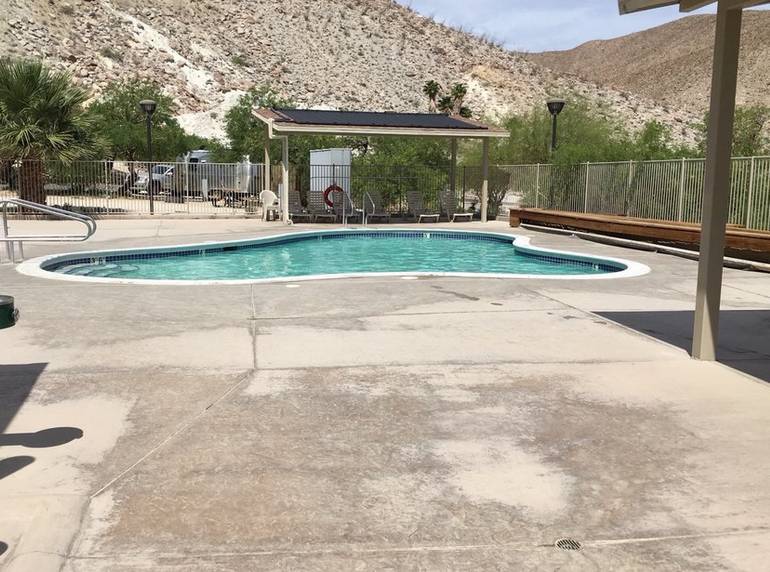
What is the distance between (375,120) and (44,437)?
18337 mm

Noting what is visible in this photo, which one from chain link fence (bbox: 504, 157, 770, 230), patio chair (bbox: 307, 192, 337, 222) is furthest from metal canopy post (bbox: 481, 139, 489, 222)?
patio chair (bbox: 307, 192, 337, 222)

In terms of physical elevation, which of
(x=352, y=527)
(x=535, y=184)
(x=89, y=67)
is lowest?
(x=352, y=527)

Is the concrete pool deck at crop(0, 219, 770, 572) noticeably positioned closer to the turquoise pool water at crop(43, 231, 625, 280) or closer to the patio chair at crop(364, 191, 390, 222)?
the turquoise pool water at crop(43, 231, 625, 280)

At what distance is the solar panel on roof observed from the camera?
20484 mm

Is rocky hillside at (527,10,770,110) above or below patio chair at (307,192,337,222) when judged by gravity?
above

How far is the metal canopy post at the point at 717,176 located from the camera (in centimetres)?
555

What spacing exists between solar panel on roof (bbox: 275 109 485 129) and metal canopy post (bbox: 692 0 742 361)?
15.2m

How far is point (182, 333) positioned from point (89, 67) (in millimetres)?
52082

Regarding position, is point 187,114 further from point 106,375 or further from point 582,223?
point 106,375

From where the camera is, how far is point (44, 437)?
4.15 metres

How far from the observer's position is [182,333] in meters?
6.84

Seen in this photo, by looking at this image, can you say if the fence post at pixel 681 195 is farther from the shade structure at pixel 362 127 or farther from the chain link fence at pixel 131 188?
the chain link fence at pixel 131 188

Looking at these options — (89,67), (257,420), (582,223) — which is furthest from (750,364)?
(89,67)

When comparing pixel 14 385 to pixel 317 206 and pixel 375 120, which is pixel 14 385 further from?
pixel 317 206
